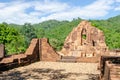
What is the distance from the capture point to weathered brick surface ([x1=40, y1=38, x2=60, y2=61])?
1878 centimetres

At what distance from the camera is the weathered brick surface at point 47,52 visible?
18.8 meters

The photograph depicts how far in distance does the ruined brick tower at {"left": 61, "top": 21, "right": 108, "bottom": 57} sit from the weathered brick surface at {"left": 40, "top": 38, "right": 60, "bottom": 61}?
18.6 feet

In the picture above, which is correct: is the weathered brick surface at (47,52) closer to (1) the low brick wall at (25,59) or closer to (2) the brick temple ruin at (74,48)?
(2) the brick temple ruin at (74,48)

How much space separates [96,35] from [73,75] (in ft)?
43.6

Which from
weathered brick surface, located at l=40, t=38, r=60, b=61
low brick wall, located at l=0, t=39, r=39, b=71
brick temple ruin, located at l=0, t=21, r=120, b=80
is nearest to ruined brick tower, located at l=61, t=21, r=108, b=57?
brick temple ruin, located at l=0, t=21, r=120, b=80

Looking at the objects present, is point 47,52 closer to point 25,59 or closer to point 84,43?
point 25,59

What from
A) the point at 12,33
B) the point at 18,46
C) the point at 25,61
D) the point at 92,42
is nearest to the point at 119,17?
the point at 18,46

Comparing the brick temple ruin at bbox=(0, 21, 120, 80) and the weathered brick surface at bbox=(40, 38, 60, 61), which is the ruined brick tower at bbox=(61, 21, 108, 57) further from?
the weathered brick surface at bbox=(40, 38, 60, 61)

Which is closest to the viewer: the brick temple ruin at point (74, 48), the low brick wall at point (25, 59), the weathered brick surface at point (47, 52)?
the low brick wall at point (25, 59)

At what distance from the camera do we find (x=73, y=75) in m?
12.7

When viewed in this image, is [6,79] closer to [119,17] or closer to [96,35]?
[96,35]

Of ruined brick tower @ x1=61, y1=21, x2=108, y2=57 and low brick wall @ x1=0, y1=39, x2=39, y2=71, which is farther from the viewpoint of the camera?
ruined brick tower @ x1=61, y1=21, x2=108, y2=57

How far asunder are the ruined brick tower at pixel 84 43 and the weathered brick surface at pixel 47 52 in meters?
5.68

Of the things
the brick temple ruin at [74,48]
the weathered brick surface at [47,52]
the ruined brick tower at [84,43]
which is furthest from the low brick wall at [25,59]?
the ruined brick tower at [84,43]
